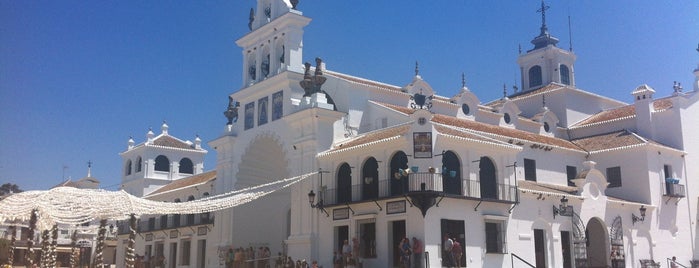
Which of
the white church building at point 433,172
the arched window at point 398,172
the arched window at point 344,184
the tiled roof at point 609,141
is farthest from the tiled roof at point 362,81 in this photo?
the tiled roof at point 609,141

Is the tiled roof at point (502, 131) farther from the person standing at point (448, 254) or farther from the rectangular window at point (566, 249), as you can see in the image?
the person standing at point (448, 254)

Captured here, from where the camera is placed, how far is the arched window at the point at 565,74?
147 feet

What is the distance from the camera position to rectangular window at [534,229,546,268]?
1141 inches

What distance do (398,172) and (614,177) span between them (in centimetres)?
1461

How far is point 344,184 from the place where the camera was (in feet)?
92.7

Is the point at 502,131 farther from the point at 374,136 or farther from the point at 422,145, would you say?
the point at 422,145

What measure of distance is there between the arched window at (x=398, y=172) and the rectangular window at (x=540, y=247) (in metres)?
6.78

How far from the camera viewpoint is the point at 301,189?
2970 centimetres

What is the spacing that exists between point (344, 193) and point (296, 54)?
24.3 feet

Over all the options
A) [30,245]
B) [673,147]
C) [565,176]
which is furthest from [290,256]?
[673,147]

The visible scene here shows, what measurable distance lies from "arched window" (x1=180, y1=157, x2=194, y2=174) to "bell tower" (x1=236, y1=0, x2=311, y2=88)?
754 inches

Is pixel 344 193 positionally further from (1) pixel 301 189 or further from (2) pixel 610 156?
(2) pixel 610 156

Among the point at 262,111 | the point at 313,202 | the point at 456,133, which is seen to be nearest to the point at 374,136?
the point at 456,133

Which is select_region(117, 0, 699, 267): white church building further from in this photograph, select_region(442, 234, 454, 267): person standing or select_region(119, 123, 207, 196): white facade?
select_region(119, 123, 207, 196): white facade
